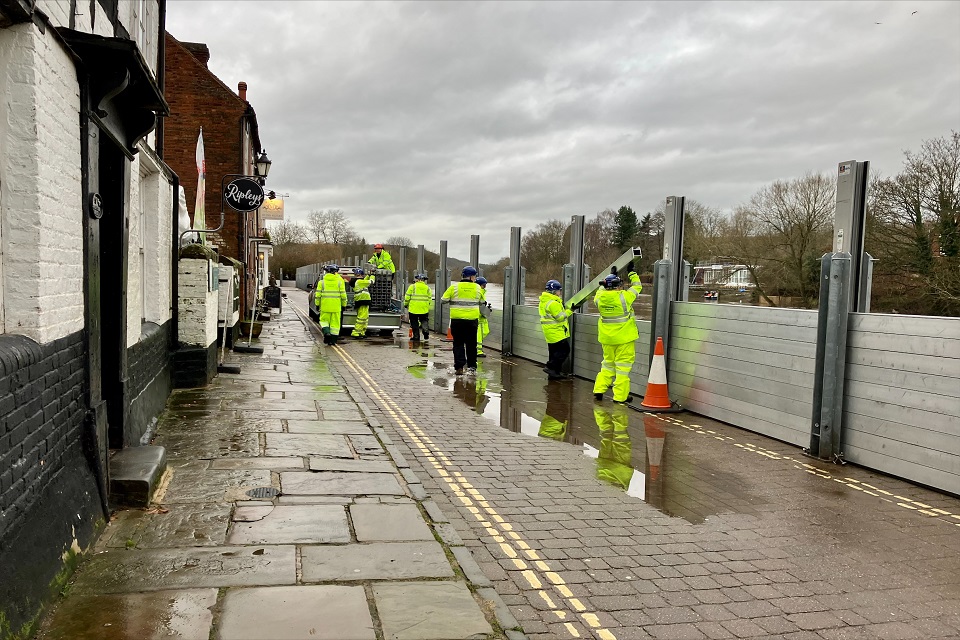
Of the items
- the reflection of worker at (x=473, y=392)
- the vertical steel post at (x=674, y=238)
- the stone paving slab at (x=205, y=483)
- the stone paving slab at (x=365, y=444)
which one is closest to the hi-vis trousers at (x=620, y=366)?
the vertical steel post at (x=674, y=238)

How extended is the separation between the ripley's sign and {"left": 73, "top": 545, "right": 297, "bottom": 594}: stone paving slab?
9.88 meters

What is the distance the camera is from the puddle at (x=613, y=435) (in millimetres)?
5887

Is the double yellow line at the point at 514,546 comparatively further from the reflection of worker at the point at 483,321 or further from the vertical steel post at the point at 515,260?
the vertical steel post at the point at 515,260

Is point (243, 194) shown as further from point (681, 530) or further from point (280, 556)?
point (681, 530)

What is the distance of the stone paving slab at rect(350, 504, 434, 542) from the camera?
462cm

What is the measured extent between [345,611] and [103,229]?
12.6 ft

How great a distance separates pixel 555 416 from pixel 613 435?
1286 millimetres

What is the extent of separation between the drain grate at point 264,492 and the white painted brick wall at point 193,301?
4.94m

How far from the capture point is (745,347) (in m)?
8.67

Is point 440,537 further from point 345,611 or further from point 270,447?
point 270,447

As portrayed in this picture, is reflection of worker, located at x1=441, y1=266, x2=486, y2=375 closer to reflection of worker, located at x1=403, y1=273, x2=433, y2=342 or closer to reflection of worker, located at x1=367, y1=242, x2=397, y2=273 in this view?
reflection of worker, located at x1=403, y1=273, x2=433, y2=342

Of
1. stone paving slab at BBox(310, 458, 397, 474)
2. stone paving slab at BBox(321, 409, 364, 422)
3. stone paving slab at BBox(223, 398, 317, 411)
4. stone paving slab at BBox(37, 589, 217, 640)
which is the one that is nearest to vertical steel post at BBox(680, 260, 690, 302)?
stone paving slab at BBox(321, 409, 364, 422)

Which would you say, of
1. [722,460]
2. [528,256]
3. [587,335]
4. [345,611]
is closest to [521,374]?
[587,335]

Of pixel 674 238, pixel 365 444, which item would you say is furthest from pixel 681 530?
pixel 674 238
